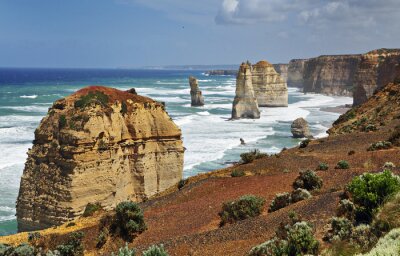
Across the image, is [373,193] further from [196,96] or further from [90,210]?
[196,96]

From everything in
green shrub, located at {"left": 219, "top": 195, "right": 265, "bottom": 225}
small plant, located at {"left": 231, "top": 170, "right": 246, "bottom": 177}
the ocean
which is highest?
green shrub, located at {"left": 219, "top": 195, "right": 265, "bottom": 225}

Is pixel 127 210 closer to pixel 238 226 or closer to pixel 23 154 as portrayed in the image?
pixel 238 226

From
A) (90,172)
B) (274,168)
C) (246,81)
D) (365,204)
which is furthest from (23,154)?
(246,81)

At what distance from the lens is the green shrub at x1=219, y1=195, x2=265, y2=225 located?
45.2ft

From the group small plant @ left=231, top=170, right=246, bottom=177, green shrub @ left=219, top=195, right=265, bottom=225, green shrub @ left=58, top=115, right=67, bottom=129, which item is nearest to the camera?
green shrub @ left=219, top=195, right=265, bottom=225

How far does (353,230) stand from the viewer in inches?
336

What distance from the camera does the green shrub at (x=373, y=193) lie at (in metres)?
9.45

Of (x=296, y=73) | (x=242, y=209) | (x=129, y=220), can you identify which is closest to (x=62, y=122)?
(x=129, y=220)

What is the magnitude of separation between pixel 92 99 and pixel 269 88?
73344mm

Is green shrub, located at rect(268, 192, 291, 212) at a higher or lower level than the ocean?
higher

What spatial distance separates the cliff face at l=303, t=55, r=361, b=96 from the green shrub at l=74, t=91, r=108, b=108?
365 ft

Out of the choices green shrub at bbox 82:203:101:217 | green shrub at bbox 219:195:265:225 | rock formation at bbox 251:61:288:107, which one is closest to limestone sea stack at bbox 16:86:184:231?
green shrub at bbox 82:203:101:217

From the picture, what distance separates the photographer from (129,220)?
14516mm

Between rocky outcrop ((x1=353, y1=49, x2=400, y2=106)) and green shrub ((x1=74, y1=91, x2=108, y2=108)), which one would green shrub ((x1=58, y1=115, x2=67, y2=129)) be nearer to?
green shrub ((x1=74, y1=91, x2=108, y2=108))
